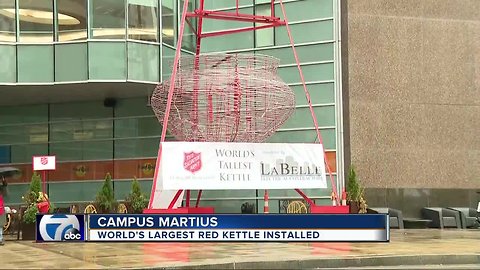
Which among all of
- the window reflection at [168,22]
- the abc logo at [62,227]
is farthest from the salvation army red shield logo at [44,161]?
the window reflection at [168,22]

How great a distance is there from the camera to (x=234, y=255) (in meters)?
15.5

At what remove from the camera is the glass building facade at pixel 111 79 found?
28.3 metres

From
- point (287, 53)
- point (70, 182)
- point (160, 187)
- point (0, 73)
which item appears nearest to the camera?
point (160, 187)

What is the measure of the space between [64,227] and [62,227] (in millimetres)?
86

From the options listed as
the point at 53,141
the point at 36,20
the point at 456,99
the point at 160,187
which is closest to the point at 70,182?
the point at 53,141

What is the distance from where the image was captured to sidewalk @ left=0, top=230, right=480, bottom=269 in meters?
14.1

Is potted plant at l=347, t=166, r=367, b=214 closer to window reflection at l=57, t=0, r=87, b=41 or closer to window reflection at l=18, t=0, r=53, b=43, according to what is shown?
window reflection at l=57, t=0, r=87, b=41

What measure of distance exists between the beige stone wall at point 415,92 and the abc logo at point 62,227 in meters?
13.1

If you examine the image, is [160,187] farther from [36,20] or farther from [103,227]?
[36,20]

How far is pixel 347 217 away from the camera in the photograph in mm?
17609

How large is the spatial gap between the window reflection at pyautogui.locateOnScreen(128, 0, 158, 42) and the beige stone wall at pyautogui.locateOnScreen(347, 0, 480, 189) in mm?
6941

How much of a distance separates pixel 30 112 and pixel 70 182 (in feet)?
11.4

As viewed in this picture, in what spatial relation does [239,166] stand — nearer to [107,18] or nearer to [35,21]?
[107,18]

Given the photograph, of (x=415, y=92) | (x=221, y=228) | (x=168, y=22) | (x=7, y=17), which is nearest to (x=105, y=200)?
(x=168, y=22)
